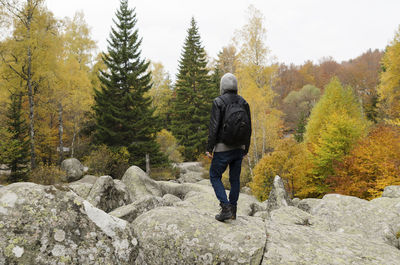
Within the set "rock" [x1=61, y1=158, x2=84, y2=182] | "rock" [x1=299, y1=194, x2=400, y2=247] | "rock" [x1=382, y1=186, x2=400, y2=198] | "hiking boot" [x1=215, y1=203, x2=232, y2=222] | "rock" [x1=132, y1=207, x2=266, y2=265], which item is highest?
"hiking boot" [x1=215, y1=203, x2=232, y2=222]

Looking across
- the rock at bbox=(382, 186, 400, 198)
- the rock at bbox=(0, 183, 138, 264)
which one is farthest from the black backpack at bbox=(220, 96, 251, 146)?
the rock at bbox=(382, 186, 400, 198)

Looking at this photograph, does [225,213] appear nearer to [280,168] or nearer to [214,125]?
[214,125]

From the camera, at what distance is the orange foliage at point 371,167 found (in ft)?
36.9

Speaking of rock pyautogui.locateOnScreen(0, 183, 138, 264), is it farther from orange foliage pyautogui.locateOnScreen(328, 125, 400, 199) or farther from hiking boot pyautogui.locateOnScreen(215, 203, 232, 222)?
orange foliage pyautogui.locateOnScreen(328, 125, 400, 199)

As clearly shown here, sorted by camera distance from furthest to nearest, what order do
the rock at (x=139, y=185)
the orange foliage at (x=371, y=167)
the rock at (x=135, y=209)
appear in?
the orange foliage at (x=371, y=167) < the rock at (x=139, y=185) < the rock at (x=135, y=209)

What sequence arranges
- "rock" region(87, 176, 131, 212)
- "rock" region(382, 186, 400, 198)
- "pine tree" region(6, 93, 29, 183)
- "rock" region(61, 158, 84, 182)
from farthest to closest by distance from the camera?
1. "rock" region(61, 158, 84, 182)
2. "pine tree" region(6, 93, 29, 183)
3. "rock" region(382, 186, 400, 198)
4. "rock" region(87, 176, 131, 212)

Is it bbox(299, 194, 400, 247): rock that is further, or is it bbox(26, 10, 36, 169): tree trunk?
bbox(26, 10, 36, 169): tree trunk

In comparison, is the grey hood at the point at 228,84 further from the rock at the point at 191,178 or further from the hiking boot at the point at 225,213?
the rock at the point at 191,178

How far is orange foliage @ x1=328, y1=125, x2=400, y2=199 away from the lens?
36.9 feet

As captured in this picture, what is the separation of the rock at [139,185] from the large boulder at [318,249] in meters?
8.19

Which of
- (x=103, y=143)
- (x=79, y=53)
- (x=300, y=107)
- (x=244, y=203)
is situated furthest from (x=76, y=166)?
(x=300, y=107)

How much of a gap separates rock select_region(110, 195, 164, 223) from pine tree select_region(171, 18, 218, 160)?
73.6ft

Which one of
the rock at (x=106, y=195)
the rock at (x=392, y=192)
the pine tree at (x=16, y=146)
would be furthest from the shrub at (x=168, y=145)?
the rock at (x=392, y=192)

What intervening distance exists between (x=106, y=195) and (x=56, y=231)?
6192 millimetres
